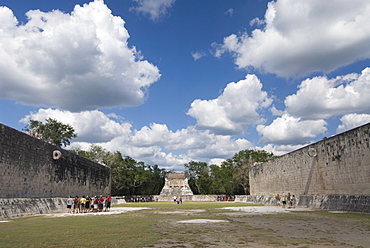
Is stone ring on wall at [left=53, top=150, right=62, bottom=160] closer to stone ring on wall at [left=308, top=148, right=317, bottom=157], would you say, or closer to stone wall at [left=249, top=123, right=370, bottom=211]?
stone wall at [left=249, top=123, right=370, bottom=211]

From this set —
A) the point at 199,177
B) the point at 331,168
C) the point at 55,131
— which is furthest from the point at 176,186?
the point at 331,168

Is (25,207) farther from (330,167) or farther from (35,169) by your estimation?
(330,167)

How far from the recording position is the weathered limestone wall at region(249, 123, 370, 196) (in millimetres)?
14914

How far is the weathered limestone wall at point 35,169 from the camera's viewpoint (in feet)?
46.8

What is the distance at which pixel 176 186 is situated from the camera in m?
60.6

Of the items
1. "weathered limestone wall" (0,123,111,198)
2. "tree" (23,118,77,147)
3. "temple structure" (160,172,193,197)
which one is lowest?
"temple structure" (160,172,193,197)

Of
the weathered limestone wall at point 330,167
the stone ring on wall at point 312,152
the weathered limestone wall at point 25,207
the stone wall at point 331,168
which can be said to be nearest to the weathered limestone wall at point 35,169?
the weathered limestone wall at point 25,207

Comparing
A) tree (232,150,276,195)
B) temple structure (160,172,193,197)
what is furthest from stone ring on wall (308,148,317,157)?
temple structure (160,172,193,197)

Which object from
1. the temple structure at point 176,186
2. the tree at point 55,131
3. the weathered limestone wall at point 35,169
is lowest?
the temple structure at point 176,186

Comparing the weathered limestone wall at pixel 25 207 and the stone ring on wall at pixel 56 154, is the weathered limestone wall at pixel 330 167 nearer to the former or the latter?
the weathered limestone wall at pixel 25 207

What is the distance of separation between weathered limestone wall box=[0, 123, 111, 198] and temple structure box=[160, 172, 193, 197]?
34.3 metres

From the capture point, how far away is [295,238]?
21.7 ft

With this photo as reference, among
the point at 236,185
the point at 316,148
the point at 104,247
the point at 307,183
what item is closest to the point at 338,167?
the point at 316,148

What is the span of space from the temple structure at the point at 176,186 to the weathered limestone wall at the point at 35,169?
34262 millimetres
